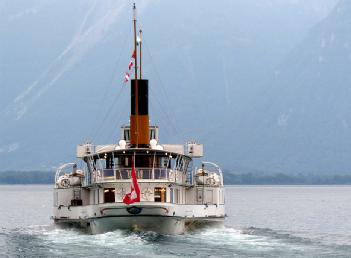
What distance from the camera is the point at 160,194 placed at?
7650 centimetres

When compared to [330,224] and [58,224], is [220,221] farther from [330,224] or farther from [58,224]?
[330,224]

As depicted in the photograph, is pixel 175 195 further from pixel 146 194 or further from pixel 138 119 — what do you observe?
pixel 138 119

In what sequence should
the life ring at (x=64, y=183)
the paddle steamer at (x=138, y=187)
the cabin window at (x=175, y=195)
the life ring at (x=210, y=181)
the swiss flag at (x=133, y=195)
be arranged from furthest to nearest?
1. the life ring at (x=210, y=181)
2. the life ring at (x=64, y=183)
3. the cabin window at (x=175, y=195)
4. the paddle steamer at (x=138, y=187)
5. the swiss flag at (x=133, y=195)

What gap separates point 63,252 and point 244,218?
60.0 m

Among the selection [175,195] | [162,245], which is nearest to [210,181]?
[175,195]

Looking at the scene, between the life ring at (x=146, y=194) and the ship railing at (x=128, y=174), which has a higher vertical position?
the ship railing at (x=128, y=174)

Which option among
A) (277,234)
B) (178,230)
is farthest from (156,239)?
(277,234)

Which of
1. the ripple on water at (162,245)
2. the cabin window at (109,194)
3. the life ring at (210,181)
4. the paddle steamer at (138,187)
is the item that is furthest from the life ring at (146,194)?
the life ring at (210,181)

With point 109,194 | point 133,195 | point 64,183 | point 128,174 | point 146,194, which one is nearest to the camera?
point 133,195

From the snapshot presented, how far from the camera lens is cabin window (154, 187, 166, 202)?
251ft

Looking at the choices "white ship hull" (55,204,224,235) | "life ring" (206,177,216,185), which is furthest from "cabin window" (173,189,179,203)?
"life ring" (206,177,216,185)

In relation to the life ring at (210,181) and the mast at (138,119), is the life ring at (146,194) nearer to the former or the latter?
the mast at (138,119)

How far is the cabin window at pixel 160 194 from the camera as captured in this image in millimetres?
76375

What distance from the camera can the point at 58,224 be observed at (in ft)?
276
